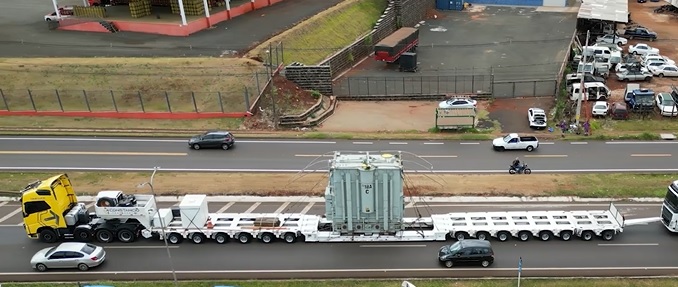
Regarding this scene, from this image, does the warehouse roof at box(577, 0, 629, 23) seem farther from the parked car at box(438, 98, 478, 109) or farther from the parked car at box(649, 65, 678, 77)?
the parked car at box(438, 98, 478, 109)

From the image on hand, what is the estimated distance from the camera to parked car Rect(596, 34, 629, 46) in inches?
2911

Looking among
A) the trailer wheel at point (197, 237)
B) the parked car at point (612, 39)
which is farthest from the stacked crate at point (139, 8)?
the parked car at point (612, 39)

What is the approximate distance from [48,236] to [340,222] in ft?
57.8

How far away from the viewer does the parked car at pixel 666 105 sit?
52969 mm

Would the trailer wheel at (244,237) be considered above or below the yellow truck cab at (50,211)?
below

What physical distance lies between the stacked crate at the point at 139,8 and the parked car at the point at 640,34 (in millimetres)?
68036

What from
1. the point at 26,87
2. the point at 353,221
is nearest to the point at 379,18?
the point at 26,87

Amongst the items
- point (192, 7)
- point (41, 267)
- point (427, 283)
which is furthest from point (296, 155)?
point (192, 7)

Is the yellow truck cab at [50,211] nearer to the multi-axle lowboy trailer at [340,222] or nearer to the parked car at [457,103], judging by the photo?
the multi-axle lowboy trailer at [340,222]

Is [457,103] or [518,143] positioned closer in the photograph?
[518,143]

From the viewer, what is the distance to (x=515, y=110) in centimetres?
5684

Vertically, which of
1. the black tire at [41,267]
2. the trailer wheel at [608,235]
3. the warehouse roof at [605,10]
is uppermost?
the warehouse roof at [605,10]

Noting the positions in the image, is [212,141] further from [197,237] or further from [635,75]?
[635,75]

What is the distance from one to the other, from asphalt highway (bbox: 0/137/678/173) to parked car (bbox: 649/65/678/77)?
18.8 meters
